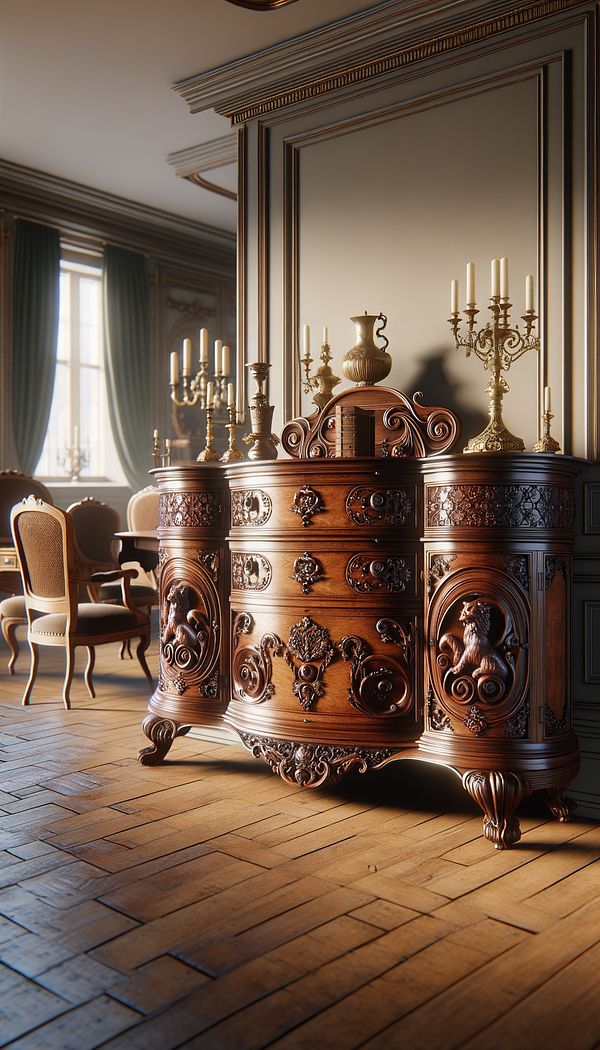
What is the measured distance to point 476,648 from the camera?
2.57 meters

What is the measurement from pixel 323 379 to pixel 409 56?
127cm

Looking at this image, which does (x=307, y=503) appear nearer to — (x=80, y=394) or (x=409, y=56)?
(x=409, y=56)

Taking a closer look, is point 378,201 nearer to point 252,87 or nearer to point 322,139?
point 322,139

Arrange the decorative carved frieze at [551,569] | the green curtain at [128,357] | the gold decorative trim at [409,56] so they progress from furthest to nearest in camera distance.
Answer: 1. the green curtain at [128,357]
2. the gold decorative trim at [409,56]
3. the decorative carved frieze at [551,569]

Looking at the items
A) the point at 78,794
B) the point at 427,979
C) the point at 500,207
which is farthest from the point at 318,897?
the point at 500,207

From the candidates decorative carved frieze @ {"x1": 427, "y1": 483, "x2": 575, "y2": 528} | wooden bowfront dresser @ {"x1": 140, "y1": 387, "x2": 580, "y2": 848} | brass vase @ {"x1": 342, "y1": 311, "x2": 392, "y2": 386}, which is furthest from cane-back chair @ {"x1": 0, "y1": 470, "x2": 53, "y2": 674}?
decorative carved frieze @ {"x1": 427, "y1": 483, "x2": 575, "y2": 528}

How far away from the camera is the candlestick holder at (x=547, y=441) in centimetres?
296

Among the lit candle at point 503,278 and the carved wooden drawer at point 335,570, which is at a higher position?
the lit candle at point 503,278

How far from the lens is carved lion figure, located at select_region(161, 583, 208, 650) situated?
319 centimetres

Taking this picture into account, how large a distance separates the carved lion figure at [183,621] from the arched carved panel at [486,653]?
953mm

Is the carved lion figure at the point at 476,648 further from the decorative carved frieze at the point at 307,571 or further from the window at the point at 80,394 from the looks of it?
the window at the point at 80,394

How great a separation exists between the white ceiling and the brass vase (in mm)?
1358

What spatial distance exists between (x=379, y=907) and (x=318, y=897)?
5.8 inches

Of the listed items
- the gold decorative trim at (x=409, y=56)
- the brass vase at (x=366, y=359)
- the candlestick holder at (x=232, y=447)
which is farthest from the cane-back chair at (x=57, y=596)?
the gold decorative trim at (x=409, y=56)
